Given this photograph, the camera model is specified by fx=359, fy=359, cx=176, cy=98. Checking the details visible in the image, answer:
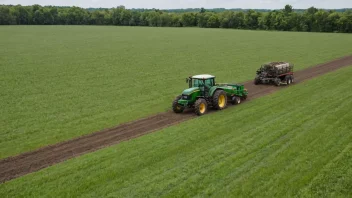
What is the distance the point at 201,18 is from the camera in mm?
138750

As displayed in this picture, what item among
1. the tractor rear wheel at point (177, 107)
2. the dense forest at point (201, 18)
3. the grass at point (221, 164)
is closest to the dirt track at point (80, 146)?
the tractor rear wheel at point (177, 107)

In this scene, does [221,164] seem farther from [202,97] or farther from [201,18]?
[201,18]

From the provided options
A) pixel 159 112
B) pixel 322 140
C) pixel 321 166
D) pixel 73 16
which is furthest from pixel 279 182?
pixel 73 16

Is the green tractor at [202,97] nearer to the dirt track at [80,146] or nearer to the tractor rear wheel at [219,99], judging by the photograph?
the tractor rear wheel at [219,99]

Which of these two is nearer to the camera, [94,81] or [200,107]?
[200,107]

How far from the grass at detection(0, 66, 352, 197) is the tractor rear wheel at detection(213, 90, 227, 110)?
1968mm

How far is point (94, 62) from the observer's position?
145 ft

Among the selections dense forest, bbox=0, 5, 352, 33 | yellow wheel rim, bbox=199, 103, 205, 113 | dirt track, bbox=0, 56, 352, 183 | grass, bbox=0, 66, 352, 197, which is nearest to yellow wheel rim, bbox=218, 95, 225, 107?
yellow wheel rim, bbox=199, 103, 205, 113

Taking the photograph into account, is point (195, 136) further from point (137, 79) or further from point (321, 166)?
point (137, 79)

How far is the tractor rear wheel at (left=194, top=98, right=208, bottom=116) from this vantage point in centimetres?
2122

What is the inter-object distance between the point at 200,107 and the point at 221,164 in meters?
7.86

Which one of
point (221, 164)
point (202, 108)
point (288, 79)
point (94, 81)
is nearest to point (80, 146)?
point (221, 164)

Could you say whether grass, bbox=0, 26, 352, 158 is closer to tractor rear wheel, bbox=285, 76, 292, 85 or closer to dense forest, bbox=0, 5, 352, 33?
tractor rear wheel, bbox=285, 76, 292, 85

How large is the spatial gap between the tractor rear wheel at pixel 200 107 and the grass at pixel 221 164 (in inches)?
40.9
